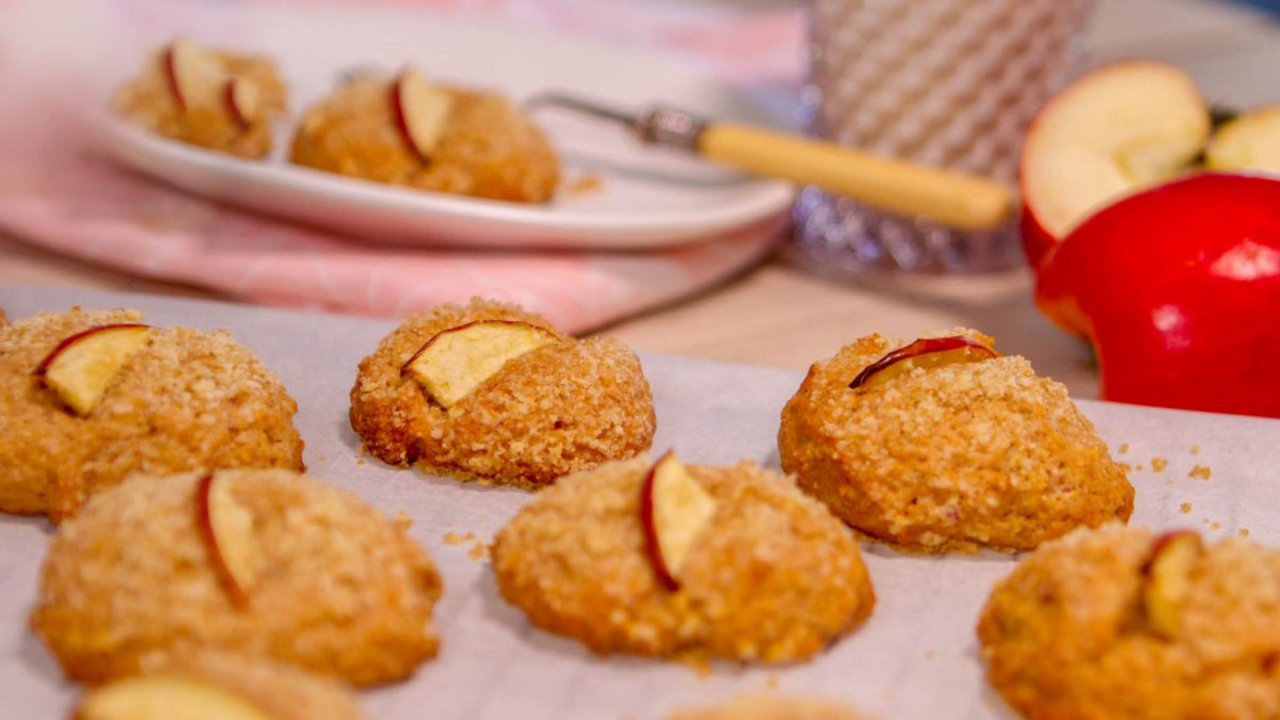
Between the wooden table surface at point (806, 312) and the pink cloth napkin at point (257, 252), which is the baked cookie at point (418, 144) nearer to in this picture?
the pink cloth napkin at point (257, 252)

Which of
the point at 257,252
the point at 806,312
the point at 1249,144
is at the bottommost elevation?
the point at 806,312

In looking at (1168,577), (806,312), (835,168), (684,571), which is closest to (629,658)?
(684,571)

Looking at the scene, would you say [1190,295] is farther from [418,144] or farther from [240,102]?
[240,102]

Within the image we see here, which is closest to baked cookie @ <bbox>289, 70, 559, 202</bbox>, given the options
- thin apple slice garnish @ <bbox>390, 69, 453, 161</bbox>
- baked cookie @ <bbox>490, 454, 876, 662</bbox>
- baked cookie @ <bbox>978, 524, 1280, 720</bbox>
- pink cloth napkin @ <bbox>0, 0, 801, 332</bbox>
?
thin apple slice garnish @ <bbox>390, 69, 453, 161</bbox>

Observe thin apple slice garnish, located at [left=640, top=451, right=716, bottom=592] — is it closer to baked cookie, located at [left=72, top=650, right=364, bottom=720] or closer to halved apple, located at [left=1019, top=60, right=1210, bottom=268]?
baked cookie, located at [left=72, top=650, right=364, bottom=720]

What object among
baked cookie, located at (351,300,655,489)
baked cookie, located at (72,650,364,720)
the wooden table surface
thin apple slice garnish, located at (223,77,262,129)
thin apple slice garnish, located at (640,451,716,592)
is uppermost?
baked cookie, located at (72,650,364,720)

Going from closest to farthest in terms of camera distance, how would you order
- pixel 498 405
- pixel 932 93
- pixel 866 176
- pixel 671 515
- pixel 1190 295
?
pixel 671 515 → pixel 498 405 → pixel 1190 295 → pixel 866 176 → pixel 932 93

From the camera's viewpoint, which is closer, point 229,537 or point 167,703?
point 167,703
